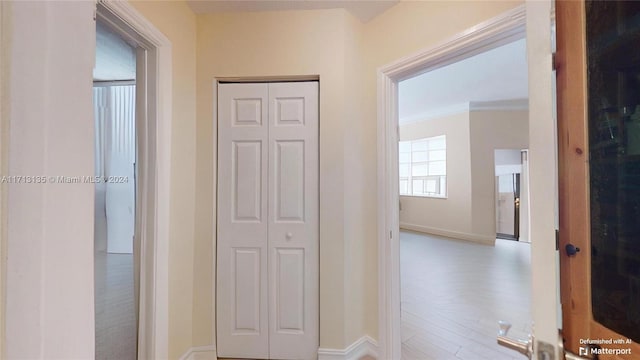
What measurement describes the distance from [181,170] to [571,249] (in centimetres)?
192

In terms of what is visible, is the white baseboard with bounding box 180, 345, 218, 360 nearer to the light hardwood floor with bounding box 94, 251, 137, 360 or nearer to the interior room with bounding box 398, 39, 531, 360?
the light hardwood floor with bounding box 94, 251, 137, 360

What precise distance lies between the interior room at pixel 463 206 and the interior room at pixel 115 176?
6.89 feet

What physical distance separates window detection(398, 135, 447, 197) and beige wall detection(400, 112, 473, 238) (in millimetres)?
173

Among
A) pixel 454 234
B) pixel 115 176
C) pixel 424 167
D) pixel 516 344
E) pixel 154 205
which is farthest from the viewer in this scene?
pixel 424 167

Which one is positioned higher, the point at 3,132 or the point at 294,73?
the point at 294,73

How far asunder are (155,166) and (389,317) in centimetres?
180

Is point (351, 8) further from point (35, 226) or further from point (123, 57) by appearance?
point (35, 226)

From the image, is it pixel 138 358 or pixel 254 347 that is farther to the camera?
pixel 254 347

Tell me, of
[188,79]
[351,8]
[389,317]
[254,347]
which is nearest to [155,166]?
[188,79]

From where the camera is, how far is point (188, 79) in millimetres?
1850

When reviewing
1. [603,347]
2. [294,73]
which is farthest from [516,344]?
[294,73]

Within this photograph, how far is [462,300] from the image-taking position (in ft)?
9.37

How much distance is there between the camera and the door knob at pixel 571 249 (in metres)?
0.54

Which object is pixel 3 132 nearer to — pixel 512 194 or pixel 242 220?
pixel 242 220
